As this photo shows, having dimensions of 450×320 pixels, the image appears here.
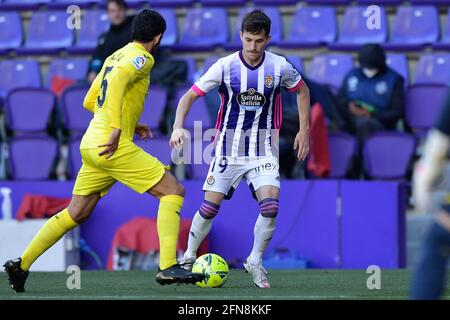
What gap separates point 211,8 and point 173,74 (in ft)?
5.06

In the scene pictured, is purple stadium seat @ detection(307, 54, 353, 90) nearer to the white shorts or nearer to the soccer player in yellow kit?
the white shorts

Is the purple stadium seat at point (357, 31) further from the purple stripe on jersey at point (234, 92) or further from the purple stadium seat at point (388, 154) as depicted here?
the purple stripe on jersey at point (234, 92)

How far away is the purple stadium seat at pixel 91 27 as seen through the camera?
1451 centimetres

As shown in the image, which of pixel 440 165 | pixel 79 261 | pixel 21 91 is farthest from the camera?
pixel 21 91

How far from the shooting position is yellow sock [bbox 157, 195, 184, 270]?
8.08 m

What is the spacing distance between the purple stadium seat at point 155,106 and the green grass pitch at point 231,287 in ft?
7.56

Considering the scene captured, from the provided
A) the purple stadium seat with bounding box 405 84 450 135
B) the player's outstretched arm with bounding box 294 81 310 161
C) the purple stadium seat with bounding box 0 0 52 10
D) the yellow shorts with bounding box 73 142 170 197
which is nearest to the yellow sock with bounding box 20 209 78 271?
the yellow shorts with bounding box 73 142 170 197

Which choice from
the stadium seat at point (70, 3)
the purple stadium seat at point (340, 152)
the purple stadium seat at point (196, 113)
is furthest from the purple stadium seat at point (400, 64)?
the stadium seat at point (70, 3)

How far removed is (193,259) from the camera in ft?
29.8

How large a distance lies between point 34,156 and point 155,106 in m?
1.33

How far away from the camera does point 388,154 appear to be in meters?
12.2

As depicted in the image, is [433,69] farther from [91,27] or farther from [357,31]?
[91,27]
